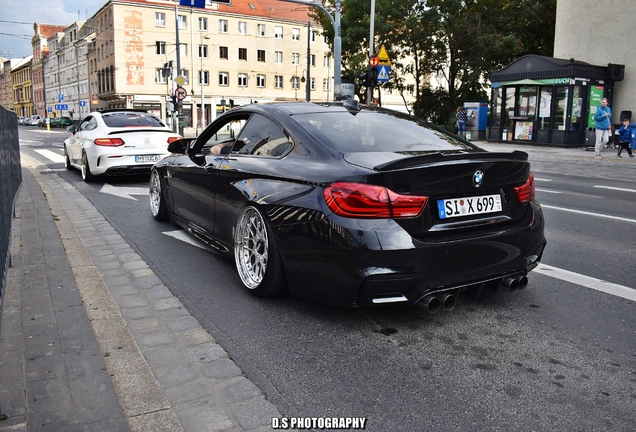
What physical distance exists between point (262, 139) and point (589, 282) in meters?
2.87

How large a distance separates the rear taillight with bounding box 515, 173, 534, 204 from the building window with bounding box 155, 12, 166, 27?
65561 millimetres

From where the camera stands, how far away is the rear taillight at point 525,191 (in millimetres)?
4008

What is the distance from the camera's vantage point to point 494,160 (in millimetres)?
3818

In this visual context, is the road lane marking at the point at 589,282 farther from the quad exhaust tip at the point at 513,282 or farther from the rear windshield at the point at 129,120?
the rear windshield at the point at 129,120

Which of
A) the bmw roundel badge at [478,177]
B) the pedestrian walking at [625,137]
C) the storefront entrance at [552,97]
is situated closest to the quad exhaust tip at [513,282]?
the bmw roundel badge at [478,177]

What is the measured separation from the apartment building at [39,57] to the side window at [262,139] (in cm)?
11364

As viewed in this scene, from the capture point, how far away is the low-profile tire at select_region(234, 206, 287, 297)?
13.4ft

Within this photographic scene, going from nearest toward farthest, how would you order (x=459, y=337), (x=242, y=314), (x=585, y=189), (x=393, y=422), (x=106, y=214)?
(x=393, y=422), (x=459, y=337), (x=242, y=314), (x=106, y=214), (x=585, y=189)

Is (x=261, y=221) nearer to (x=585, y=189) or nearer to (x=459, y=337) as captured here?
(x=459, y=337)

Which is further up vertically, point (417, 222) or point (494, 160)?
point (494, 160)

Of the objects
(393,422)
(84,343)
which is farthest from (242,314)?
(393,422)

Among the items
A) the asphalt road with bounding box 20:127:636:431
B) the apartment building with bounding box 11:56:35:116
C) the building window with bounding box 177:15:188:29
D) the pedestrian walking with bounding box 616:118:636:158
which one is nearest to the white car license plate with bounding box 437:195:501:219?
the asphalt road with bounding box 20:127:636:431

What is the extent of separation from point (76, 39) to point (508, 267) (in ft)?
303

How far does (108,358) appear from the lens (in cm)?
325
